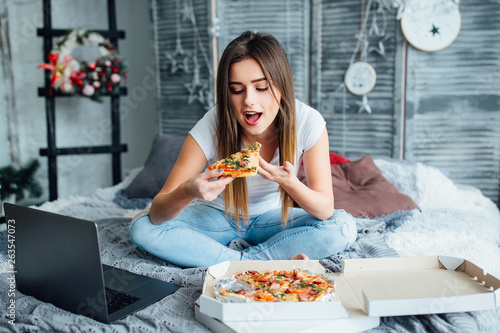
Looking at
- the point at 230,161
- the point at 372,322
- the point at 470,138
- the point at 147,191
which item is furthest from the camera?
the point at 470,138

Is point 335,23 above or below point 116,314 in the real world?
above

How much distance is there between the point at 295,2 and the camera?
3.30 meters

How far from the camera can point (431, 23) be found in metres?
3.04

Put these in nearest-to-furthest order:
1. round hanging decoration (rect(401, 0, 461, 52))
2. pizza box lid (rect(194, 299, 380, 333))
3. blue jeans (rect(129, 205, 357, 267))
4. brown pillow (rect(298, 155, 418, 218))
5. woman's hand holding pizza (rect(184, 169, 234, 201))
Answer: pizza box lid (rect(194, 299, 380, 333))
woman's hand holding pizza (rect(184, 169, 234, 201))
blue jeans (rect(129, 205, 357, 267))
brown pillow (rect(298, 155, 418, 218))
round hanging decoration (rect(401, 0, 461, 52))

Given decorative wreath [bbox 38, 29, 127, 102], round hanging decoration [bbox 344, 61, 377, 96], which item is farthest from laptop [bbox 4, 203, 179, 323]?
round hanging decoration [bbox 344, 61, 377, 96]

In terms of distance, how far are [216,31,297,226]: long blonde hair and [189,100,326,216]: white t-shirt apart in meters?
0.04

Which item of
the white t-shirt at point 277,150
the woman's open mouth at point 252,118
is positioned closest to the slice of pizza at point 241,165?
the woman's open mouth at point 252,118

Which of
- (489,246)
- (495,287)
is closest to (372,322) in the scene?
(495,287)

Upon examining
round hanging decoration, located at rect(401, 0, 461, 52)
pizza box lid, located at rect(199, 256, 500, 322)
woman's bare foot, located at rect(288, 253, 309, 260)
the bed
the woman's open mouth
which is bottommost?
the bed

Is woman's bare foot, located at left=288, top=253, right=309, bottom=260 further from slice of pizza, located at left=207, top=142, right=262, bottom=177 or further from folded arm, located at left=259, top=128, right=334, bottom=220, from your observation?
slice of pizza, located at left=207, top=142, right=262, bottom=177

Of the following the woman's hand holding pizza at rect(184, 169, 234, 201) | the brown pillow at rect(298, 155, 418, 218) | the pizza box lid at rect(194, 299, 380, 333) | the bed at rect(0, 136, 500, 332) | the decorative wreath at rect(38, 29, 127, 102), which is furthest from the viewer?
the decorative wreath at rect(38, 29, 127, 102)

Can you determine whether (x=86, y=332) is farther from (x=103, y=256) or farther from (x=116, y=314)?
(x=103, y=256)

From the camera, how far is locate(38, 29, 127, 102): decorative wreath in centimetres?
312

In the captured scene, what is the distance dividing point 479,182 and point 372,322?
2.35 meters
